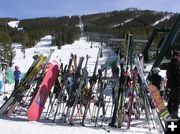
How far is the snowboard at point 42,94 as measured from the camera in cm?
1111

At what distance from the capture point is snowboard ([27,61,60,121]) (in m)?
11.1

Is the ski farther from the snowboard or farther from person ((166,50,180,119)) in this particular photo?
person ((166,50,180,119))

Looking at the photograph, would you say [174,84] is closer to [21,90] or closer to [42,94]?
[42,94]

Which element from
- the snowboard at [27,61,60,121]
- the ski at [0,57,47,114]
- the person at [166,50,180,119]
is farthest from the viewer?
the ski at [0,57,47,114]

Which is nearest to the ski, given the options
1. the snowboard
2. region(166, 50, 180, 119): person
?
the snowboard

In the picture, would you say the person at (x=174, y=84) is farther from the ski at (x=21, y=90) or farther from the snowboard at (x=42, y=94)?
the ski at (x=21, y=90)

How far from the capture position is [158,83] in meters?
12.2

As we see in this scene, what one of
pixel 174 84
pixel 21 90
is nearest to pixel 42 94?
pixel 21 90

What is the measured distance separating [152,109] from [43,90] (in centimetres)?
287

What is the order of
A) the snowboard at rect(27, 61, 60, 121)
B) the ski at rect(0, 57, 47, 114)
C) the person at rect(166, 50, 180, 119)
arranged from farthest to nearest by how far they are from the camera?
the ski at rect(0, 57, 47, 114) → the snowboard at rect(27, 61, 60, 121) → the person at rect(166, 50, 180, 119)

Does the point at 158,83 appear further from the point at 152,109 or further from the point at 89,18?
the point at 89,18

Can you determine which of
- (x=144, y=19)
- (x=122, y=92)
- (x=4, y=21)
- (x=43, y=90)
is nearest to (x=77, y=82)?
(x=43, y=90)

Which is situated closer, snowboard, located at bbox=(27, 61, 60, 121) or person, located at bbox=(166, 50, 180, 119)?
person, located at bbox=(166, 50, 180, 119)

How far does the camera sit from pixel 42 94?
37.8 feet
